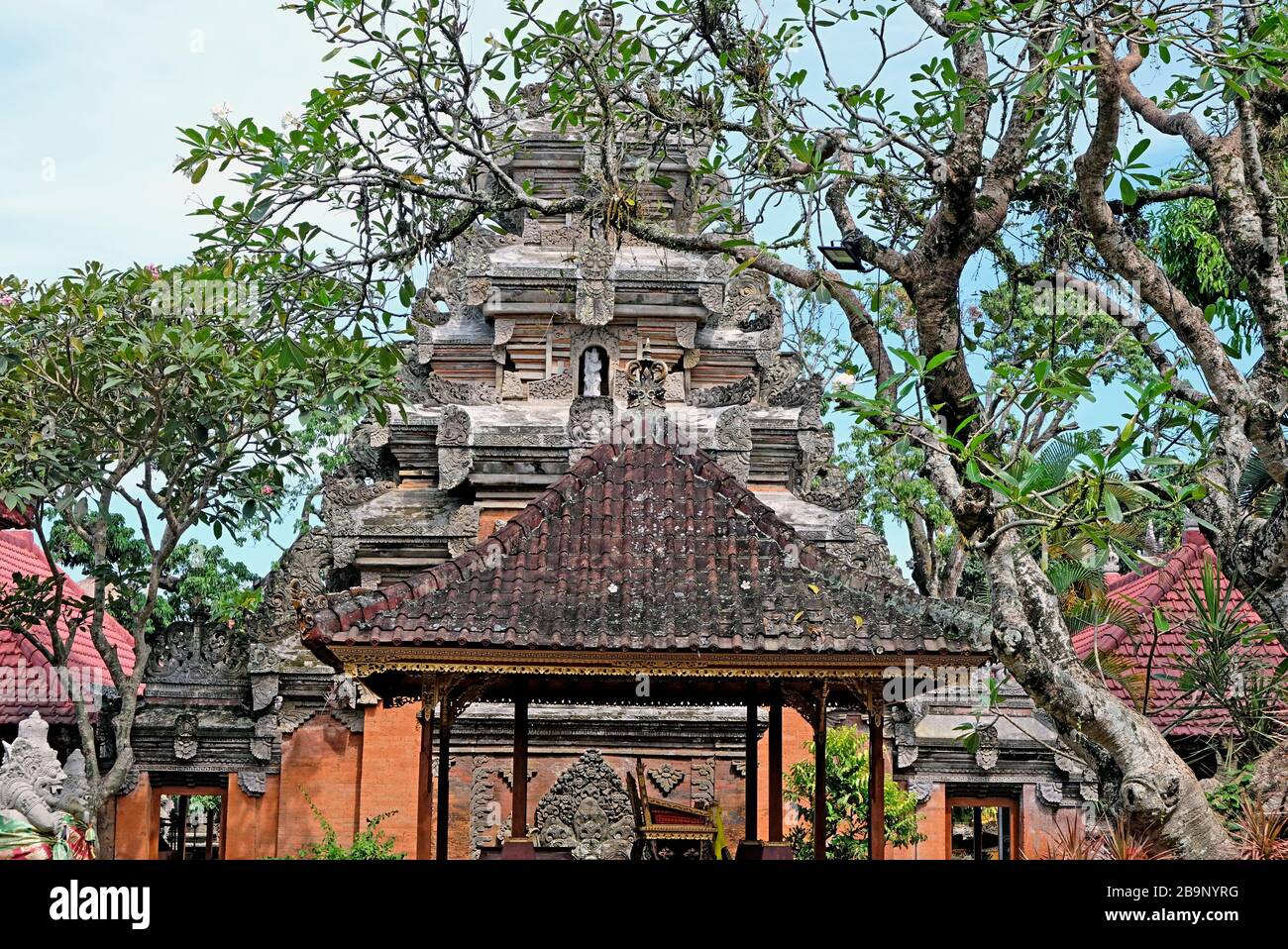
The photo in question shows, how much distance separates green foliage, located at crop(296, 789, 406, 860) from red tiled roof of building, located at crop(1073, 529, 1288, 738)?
7344 mm

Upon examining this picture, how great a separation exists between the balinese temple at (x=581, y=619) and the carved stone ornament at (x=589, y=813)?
0.04 m

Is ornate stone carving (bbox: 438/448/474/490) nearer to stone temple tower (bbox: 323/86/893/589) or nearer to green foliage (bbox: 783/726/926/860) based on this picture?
stone temple tower (bbox: 323/86/893/589)

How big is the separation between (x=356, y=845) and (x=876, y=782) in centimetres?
588

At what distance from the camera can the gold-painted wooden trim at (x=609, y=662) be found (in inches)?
393

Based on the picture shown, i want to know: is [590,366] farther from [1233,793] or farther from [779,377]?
[1233,793]

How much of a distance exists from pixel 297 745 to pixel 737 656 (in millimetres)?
6837

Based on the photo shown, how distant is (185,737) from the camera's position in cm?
1496

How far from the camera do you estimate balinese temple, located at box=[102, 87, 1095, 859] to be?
10234 mm

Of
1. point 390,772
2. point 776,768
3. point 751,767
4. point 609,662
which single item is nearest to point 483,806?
point 390,772

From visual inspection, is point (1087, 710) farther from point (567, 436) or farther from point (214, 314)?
point (214, 314)

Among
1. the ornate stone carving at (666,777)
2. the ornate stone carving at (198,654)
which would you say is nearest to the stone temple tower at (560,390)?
the ornate stone carving at (198,654)

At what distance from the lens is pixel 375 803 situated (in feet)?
49.0

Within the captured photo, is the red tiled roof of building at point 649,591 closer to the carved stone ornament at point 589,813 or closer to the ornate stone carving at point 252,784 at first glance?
the carved stone ornament at point 589,813

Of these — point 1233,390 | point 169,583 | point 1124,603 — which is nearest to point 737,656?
point 1233,390
